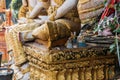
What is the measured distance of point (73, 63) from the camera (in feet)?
11.2

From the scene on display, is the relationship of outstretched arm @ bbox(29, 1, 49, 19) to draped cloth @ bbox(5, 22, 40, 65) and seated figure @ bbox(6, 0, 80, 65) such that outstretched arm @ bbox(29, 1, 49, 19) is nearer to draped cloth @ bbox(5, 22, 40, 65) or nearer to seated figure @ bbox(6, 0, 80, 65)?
seated figure @ bbox(6, 0, 80, 65)

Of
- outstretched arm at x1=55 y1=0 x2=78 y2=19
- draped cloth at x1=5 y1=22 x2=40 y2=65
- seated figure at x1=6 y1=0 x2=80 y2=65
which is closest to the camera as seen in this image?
seated figure at x1=6 y1=0 x2=80 y2=65

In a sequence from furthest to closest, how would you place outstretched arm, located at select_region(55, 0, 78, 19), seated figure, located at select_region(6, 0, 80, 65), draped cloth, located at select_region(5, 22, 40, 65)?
1. draped cloth, located at select_region(5, 22, 40, 65)
2. outstretched arm, located at select_region(55, 0, 78, 19)
3. seated figure, located at select_region(6, 0, 80, 65)

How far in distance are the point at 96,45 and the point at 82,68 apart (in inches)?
12.1

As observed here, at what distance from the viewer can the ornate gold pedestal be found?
336cm

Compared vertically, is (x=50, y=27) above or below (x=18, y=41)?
above

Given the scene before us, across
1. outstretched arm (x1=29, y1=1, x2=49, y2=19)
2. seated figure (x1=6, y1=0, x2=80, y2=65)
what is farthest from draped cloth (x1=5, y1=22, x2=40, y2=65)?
outstretched arm (x1=29, y1=1, x2=49, y2=19)

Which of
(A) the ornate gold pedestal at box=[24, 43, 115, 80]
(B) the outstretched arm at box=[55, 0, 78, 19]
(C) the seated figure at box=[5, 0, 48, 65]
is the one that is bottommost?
(A) the ornate gold pedestal at box=[24, 43, 115, 80]

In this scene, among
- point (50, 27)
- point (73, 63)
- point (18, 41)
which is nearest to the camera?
point (50, 27)

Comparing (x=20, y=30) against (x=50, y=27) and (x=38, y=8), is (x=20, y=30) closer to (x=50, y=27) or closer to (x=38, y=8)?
(x=38, y=8)

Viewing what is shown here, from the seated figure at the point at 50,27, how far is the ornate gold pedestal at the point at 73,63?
0.39 feet

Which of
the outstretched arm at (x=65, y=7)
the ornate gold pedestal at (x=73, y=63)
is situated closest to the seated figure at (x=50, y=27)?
the outstretched arm at (x=65, y=7)

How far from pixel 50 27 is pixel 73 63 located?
43 cm

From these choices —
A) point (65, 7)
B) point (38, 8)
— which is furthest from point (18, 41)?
point (65, 7)
